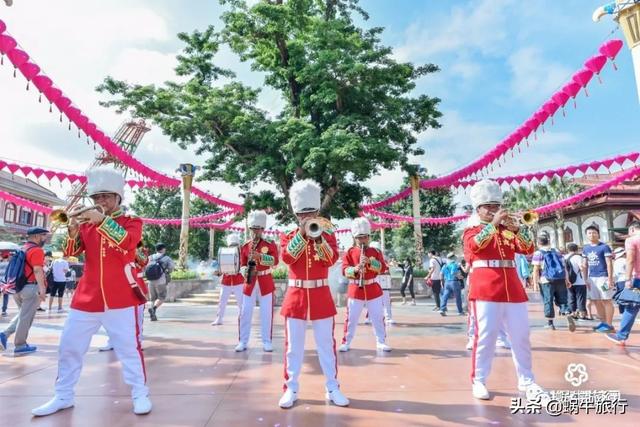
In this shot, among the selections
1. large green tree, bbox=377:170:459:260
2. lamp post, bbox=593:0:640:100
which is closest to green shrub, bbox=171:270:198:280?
lamp post, bbox=593:0:640:100

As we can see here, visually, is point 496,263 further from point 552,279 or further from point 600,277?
point 600,277

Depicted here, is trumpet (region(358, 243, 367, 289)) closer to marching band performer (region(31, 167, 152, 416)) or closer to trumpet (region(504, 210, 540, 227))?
trumpet (region(504, 210, 540, 227))

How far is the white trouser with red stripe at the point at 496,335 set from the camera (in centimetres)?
371

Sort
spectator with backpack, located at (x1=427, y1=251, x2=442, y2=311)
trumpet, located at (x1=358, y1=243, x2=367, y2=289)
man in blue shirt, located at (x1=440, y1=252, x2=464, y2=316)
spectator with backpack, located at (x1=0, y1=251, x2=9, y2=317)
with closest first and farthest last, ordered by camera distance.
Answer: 1. trumpet, located at (x1=358, y1=243, x2=367, y2=289)
2. man in blue shirt, located at (x1=440, y1=252, x2=464, y2=316)
3. spectator with backpack, located at (x1=0, y1=251, x2=9, y2=317)
4. spectator with backpack, located at (x1=427, y1=251, x2=442, y2=311)

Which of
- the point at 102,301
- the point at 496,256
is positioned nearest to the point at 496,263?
the point at 496,256

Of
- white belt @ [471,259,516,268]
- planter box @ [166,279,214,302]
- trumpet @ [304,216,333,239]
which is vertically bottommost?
planter box @ [166,279,214,302]

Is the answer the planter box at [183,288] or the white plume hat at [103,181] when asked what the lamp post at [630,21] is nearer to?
the white plume hat at [103,181]

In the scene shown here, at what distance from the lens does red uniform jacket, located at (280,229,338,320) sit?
3688 millimetres

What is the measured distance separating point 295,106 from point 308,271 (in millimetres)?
13247

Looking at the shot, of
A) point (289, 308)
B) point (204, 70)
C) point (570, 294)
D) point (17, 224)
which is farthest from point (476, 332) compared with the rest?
point (17, 224)

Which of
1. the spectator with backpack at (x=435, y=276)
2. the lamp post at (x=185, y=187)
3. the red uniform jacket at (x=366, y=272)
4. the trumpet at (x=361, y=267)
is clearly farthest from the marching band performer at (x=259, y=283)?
the lamp post at (x=185, y=187)

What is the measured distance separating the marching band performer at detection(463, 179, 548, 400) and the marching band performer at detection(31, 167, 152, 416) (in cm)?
315

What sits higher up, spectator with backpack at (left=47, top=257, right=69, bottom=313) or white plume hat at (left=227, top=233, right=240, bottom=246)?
white plume hat at (left=227, top=233, right=240, bottom=246)

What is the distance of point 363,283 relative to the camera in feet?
19.0
